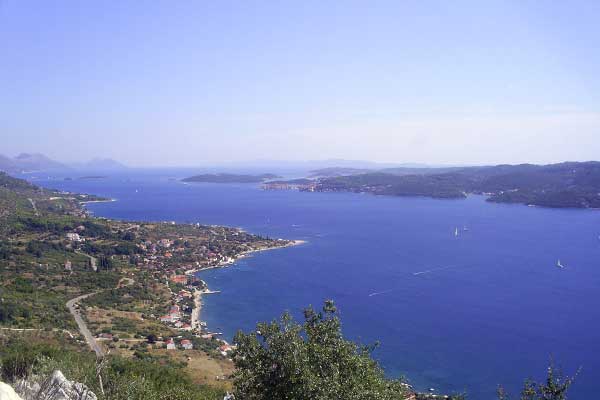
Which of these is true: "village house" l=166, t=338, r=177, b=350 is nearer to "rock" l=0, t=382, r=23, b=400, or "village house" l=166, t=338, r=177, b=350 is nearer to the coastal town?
the coastal town

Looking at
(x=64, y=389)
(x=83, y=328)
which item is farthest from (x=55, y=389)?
(x=83, y=328)

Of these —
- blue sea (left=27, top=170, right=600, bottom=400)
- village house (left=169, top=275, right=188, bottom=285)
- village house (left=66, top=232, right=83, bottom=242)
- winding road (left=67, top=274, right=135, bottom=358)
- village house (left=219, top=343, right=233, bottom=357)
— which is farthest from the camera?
village house (left=66, top=232, right=83, bottom=242)

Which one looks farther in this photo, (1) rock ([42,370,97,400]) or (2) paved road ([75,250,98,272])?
(2) paved road ([75,250,98,272])

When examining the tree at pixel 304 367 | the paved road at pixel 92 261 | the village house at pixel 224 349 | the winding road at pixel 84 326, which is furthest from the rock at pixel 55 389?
the paved road at pixel 92 261

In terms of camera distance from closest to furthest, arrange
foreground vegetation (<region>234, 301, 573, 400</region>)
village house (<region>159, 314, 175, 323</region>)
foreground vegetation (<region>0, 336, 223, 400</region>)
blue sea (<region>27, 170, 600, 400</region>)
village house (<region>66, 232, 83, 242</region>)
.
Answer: foreground vegetation (<region>234, 301, 573, 400</region>) < foreground vegetation (<region>0, 336, 223, 400</region>) < blue sea (<region>27, 170, 600, 400</region>) < village house (<region>159, 314, 175, 323</region>) < village house (<region>66, 232, 83, 242</region>)

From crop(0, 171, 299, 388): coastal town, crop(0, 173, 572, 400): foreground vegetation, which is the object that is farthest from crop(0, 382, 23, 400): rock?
crop(0, 171, 299, 388): coastal town

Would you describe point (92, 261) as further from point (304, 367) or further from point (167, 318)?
point (304, 367)
